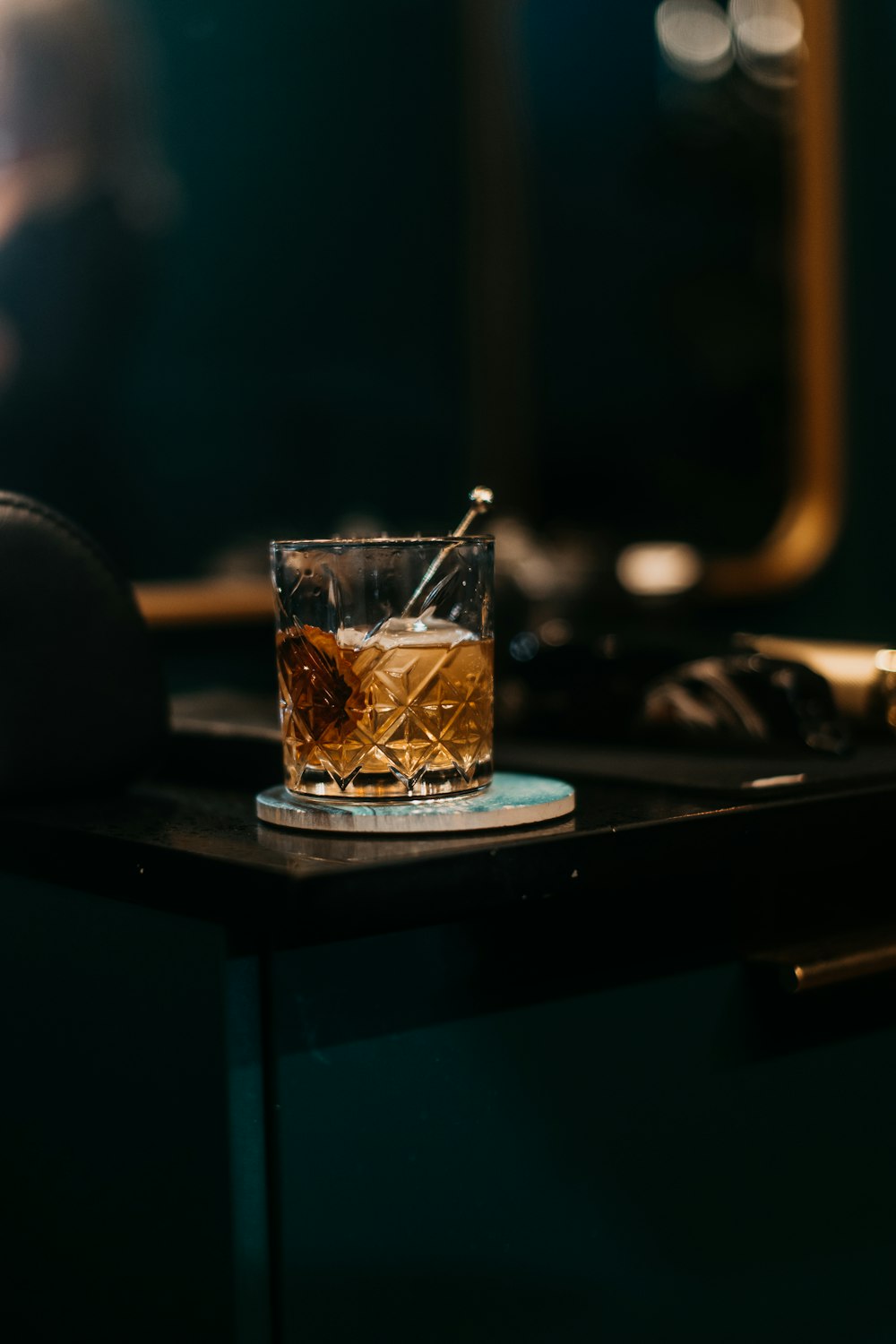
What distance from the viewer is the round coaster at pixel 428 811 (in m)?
0.61

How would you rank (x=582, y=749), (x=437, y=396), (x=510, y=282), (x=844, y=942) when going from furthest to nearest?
(x=510, y=282) → (x=437, y=396) → (x=582, y=749) → (x=844, y=942)

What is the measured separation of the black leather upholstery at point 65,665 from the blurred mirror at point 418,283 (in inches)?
28.5

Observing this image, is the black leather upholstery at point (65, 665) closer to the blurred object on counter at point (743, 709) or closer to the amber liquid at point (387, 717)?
the amber liquid at point (387, 717)

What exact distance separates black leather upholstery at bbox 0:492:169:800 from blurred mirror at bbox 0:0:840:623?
0.72m

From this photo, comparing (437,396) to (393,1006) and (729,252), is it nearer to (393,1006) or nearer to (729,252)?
(729,252)

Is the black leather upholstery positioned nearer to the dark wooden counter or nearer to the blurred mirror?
the dark wooden counter

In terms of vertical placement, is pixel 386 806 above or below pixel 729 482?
below

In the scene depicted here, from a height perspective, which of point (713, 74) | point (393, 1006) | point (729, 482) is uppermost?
point (713, 74)

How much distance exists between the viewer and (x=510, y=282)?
6.33 ft

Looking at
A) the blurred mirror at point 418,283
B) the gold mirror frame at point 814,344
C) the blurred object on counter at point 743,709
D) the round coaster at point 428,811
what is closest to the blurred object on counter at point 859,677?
the blurred object on counter at point 743,709

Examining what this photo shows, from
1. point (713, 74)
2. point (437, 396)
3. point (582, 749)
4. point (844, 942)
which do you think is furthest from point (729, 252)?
point (844, 942)

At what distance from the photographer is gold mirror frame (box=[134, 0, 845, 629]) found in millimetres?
2047

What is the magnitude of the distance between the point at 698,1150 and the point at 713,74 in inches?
66.3

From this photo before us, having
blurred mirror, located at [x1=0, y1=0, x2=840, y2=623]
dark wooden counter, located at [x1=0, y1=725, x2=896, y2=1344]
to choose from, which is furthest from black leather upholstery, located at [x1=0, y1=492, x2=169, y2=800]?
blurred mirror, located at [x1=0, y1=0, x2=840, y2=623]
